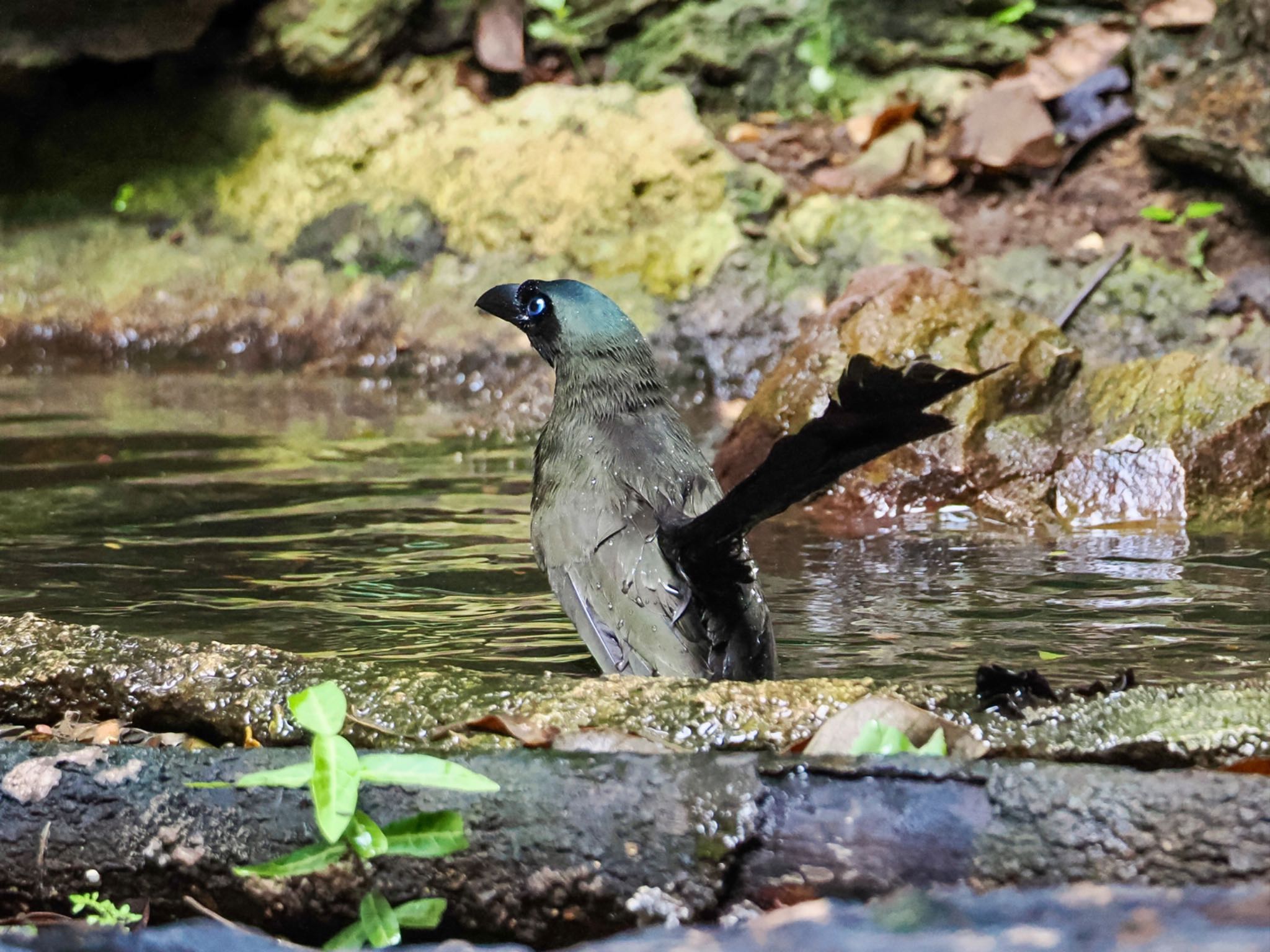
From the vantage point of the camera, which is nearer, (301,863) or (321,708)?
(301,863)

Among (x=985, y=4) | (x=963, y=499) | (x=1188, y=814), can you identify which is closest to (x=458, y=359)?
(x=963, y=499)

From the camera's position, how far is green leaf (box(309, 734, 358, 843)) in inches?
70.4

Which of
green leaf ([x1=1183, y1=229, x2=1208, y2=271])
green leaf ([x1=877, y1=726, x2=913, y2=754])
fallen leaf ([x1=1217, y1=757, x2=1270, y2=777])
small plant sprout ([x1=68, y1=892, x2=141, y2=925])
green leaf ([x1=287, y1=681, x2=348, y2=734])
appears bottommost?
small plant sprout ([x1=68, y1=892, x2=141, y2=925])

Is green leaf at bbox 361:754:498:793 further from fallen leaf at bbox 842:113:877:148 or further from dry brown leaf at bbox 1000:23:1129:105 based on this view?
dry brown leaf at bbox 1000:23:1129:105

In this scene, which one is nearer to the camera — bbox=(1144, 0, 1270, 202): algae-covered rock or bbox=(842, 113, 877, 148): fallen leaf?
bbox=(1144, 0, 1270, 202): algae-covered rock

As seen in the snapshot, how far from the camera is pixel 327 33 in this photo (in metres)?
9.90

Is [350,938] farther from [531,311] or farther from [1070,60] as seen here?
[1070,60]

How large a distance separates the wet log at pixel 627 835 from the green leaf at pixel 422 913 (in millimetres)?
22

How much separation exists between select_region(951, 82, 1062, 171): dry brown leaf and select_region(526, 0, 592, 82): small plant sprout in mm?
2886

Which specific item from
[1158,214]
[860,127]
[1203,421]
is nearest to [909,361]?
[1203,421]

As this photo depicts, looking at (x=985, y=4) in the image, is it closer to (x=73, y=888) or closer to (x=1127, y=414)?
(x=1127, y=414)

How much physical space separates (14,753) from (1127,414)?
454cm

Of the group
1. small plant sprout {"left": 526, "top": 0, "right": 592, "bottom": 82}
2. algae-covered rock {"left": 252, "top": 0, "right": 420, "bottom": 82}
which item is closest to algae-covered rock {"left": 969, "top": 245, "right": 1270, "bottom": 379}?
small plant sprout {"left": 526, "top": 0, "right": 592, "bottom": 82}

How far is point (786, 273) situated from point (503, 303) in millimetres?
4655
